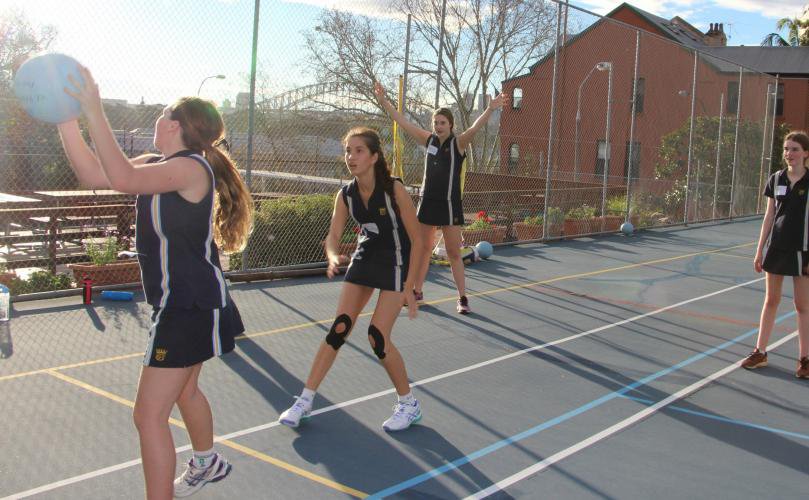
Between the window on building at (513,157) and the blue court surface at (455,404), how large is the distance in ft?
58.8

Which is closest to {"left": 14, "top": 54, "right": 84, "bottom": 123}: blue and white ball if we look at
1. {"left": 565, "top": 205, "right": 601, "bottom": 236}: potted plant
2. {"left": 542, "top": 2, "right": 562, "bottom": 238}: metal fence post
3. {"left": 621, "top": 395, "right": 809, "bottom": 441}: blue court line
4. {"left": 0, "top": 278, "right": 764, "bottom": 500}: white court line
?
{"left": 0, "top": 278, "right": 764, "bottom": 500}: white court line

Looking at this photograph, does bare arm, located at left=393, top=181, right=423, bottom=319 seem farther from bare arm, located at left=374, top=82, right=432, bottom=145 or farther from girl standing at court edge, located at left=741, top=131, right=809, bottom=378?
girl standing at court edge, located at left=741, top=131, right=809, bottom=378

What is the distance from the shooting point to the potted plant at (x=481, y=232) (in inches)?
525

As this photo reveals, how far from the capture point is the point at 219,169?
11.5 ft

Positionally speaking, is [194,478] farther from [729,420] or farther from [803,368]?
[803,368]

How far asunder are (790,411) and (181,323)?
13.9 feet

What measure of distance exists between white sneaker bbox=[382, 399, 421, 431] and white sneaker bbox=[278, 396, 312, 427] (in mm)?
453

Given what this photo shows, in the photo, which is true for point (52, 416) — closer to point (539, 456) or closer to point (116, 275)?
point (539, 456)

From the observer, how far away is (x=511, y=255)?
12648mm

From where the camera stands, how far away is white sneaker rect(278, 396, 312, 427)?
15.4 ft

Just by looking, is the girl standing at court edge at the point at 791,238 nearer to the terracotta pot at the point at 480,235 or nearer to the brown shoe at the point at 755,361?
the brown shoe at the point at 755,361

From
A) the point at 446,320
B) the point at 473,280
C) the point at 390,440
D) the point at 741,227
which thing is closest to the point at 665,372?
the point at 446,320

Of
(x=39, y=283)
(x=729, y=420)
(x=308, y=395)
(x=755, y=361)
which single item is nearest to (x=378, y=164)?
(x=308, y=395)

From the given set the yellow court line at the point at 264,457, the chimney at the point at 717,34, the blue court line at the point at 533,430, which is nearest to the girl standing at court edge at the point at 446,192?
the blue court line at the point at 533,430
